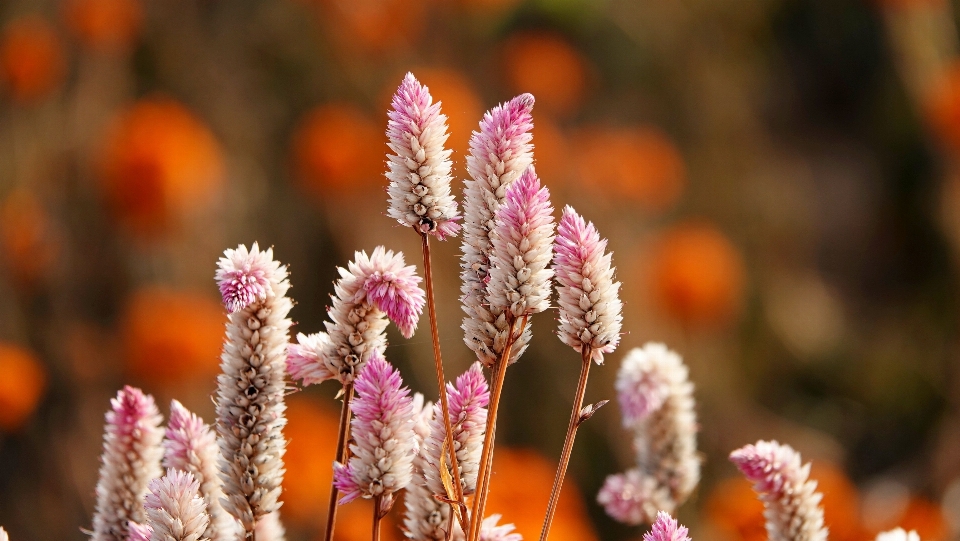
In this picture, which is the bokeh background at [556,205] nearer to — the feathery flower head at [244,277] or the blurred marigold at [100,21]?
the blurred marigold at [100,21]

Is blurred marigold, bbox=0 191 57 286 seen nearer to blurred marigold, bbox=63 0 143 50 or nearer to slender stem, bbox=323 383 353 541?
blurred marigold, bbox=63 0 143 50

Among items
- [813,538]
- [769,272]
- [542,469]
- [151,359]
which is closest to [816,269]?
[769,272]

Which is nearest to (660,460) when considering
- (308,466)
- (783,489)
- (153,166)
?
(783,489)

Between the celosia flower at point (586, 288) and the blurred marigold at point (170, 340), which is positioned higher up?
the blurred marigold at point (170, 340)

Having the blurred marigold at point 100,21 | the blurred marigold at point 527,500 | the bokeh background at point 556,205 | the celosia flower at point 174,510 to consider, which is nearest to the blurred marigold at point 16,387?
the bokeh background at point 556,205

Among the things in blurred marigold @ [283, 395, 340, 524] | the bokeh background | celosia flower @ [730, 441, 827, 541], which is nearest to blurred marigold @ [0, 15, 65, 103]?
the bokeh background

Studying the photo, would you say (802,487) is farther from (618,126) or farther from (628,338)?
(618,126)
